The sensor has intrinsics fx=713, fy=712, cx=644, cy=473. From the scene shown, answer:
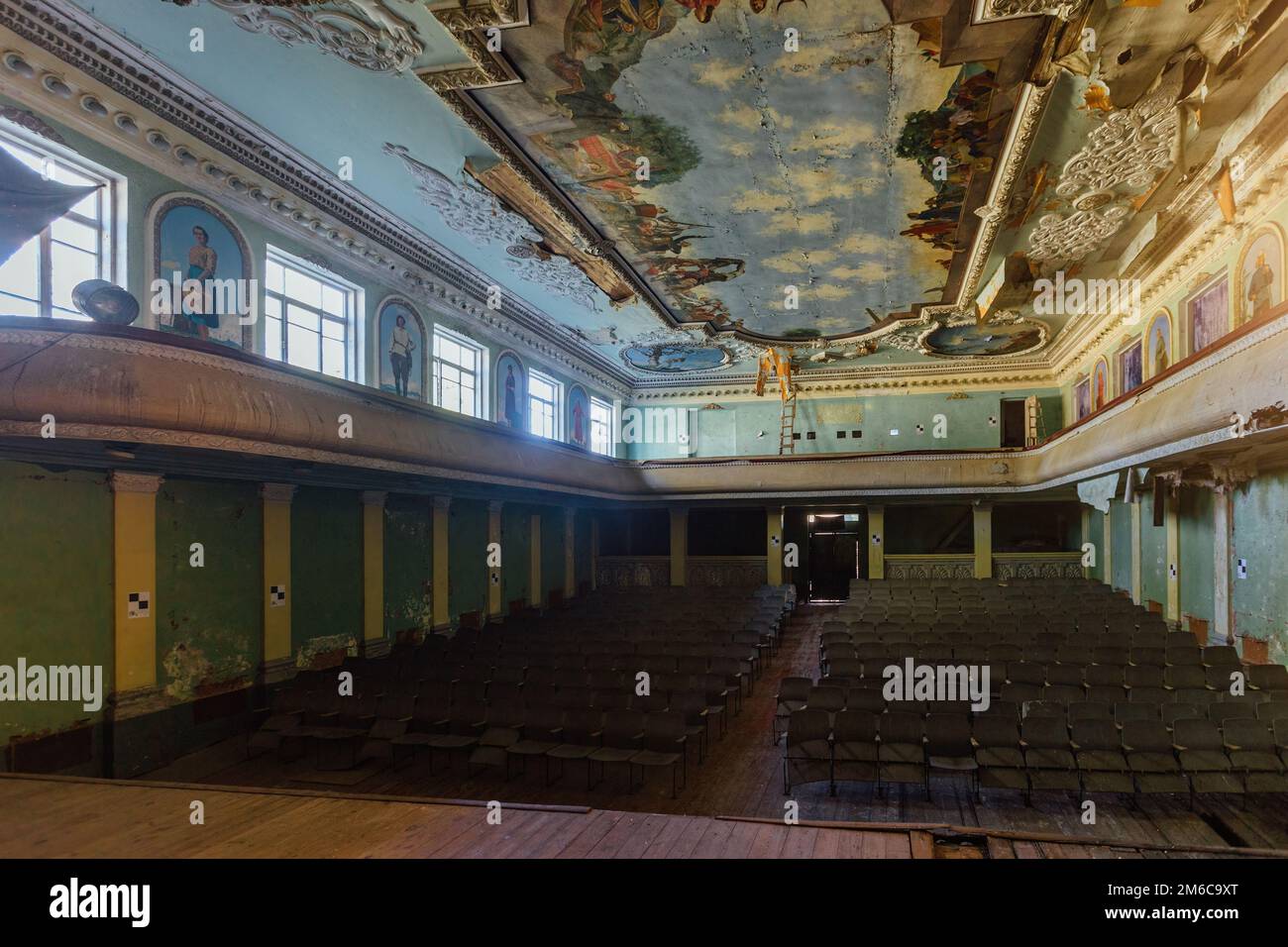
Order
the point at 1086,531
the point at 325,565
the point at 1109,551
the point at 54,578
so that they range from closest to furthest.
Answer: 1. the point at 54,578
2. the point at 325,565
3. the point at 1109,551
4. the point at 1086,531

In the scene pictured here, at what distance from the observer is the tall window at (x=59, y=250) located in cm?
748

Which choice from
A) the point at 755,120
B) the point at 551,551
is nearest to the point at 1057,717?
the point at 755,120

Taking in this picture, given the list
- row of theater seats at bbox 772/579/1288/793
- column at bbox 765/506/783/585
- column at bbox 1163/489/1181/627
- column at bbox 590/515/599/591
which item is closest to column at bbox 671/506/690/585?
column at bbox 590/515/599/591

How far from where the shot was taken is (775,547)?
75.6 feet

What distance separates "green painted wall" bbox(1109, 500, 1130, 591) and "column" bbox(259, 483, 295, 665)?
58.9ft

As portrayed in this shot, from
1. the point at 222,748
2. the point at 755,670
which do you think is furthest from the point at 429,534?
the point at 755,670

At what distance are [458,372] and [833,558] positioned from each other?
14.7 m

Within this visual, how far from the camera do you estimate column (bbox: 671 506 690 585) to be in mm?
23219

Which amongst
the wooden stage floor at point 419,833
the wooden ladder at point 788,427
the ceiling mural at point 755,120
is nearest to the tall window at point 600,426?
the wooden ladder at point 788,427

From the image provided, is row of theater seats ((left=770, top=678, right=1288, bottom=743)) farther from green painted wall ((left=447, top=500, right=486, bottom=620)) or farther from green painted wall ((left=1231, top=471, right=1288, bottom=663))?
green painted wall ((left=447, top=500, right=486, bottom=620))

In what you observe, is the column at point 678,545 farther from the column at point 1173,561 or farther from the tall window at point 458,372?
the column at point 1173,561

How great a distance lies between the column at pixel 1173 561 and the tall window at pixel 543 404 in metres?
13.8

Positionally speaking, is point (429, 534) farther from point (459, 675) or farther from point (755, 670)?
point (755, 670)

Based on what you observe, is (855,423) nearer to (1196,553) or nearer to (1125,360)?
(1125,360)
